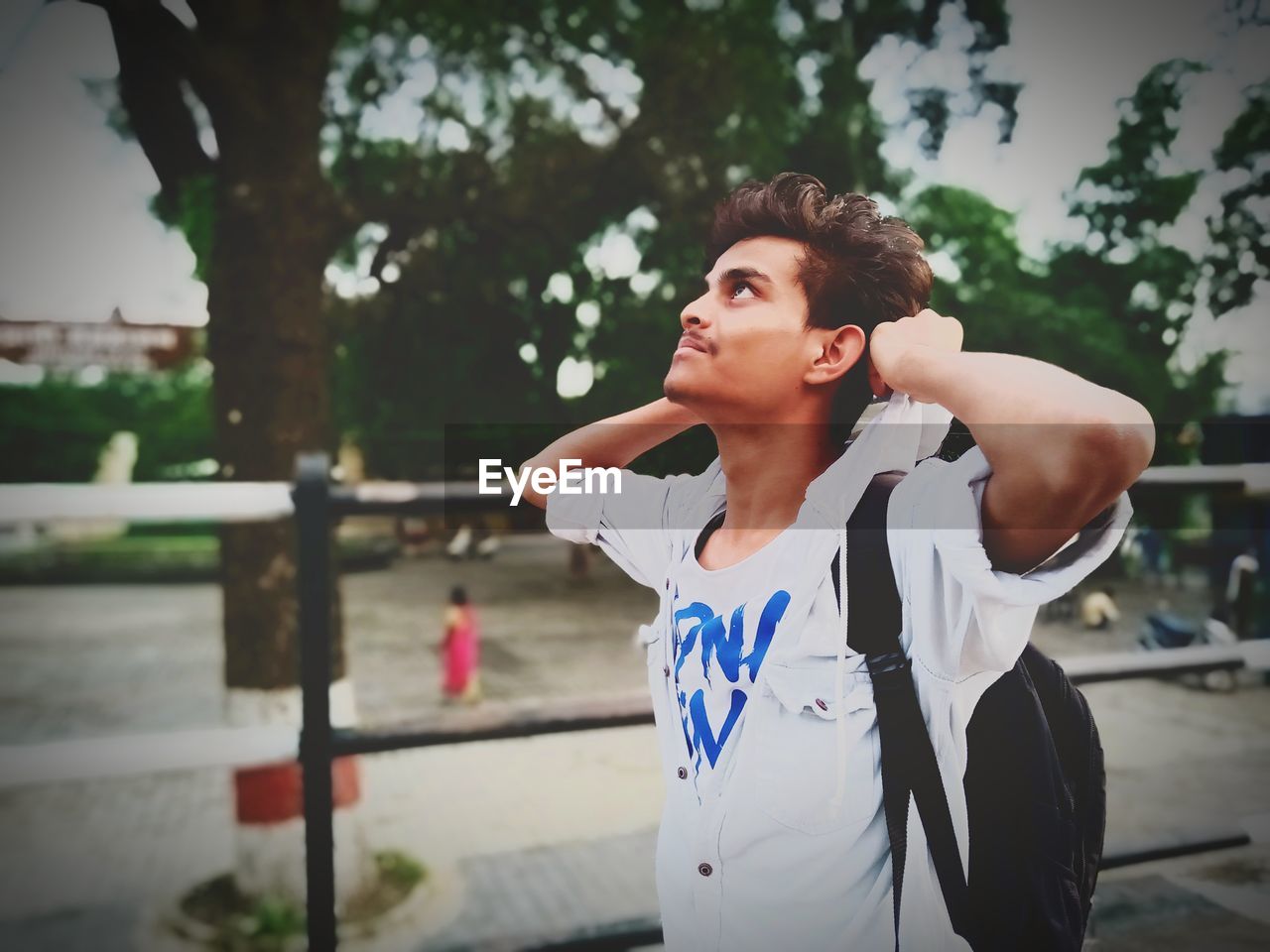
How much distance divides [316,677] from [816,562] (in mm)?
823

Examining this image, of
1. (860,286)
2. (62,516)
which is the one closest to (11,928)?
(62,516)

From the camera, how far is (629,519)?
157 cm

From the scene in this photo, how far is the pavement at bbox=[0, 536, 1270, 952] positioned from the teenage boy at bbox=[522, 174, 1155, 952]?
1.56ft

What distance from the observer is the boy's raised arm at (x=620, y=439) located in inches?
63.1

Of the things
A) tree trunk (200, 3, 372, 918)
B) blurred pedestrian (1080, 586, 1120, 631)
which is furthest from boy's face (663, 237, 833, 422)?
blurred pedestrian (1080, 586, 1120, 631)

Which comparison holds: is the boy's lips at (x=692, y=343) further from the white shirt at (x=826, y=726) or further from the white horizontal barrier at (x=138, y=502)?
the white horizontal barrier at (x=138, y=502)

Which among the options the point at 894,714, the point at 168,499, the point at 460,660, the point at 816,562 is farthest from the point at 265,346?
the point at 460,660

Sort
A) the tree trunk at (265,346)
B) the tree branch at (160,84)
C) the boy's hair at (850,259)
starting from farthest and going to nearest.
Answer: the tree trunk at (265,346), the tree branch at (160,84), the boy's hair at (850,259)

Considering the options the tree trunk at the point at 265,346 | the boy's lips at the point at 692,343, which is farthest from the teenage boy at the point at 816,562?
the tree trunk at the point at 265,346

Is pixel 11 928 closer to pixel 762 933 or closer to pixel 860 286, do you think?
pixel 762 933

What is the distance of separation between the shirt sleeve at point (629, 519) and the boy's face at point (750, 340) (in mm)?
244

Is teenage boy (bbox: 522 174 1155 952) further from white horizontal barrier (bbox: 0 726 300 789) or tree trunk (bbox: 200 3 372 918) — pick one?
tree trunk (bbox: 200 3 372 918)

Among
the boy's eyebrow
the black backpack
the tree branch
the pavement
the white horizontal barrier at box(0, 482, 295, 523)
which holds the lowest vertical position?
the pavement

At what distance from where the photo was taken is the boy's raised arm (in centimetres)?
160
